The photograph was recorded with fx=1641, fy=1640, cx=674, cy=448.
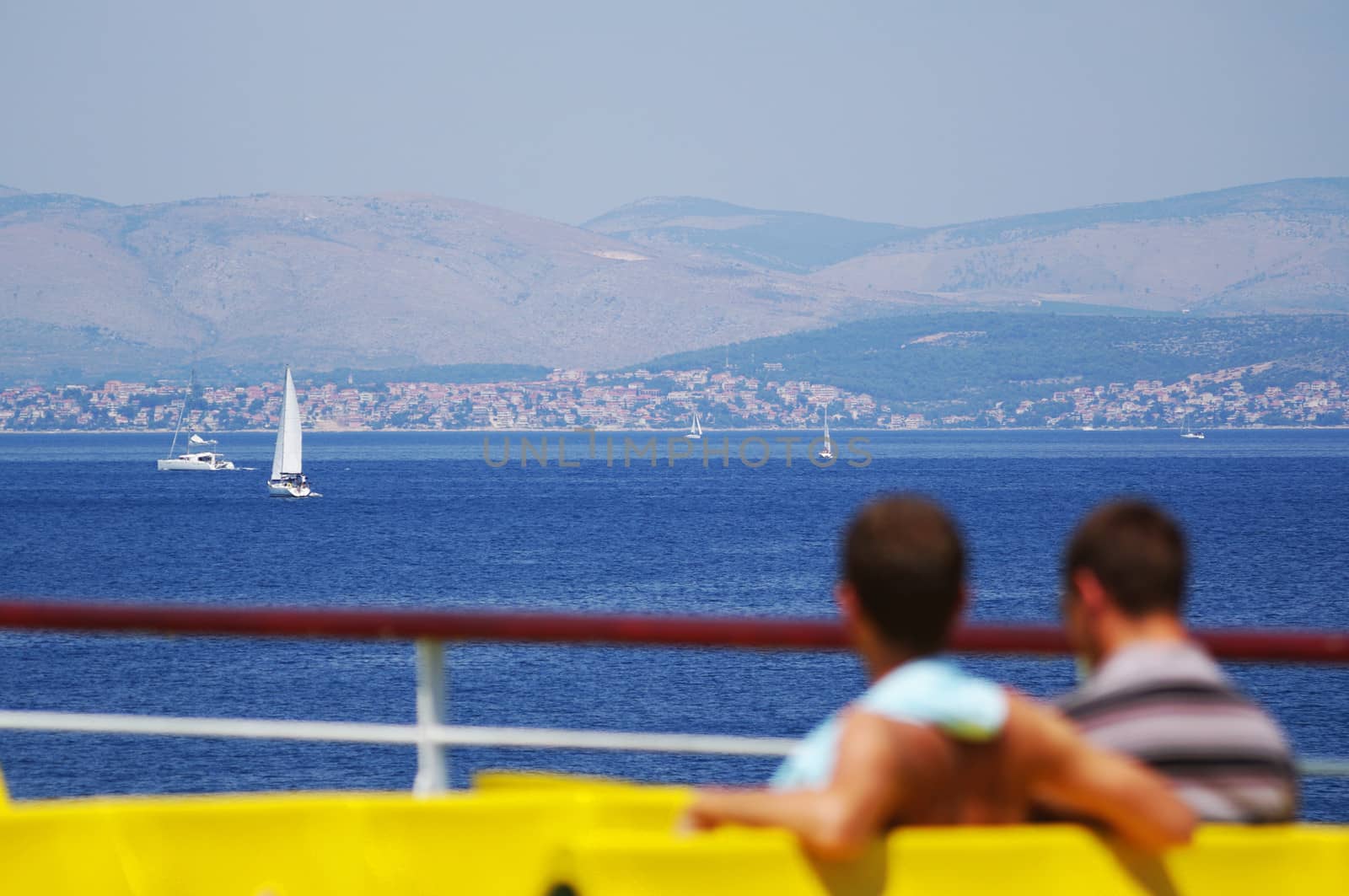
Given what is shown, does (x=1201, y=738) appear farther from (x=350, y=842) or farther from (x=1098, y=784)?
(x=350, y=842)

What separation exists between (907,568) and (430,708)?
1.11 metres

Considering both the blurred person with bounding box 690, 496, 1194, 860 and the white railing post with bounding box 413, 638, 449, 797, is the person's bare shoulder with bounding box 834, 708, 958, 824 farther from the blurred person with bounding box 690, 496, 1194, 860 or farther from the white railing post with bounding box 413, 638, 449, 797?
the white railing post with bounding box 413, 638, 449, 797

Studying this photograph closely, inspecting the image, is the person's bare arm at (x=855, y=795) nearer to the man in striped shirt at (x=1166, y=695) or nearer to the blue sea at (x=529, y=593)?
the man in striped shirt at (x=1166, y=695)

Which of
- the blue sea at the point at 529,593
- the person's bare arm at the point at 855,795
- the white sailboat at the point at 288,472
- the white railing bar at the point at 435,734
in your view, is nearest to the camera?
the person's bare arm at the point at 855,795

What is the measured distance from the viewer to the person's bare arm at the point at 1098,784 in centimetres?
240

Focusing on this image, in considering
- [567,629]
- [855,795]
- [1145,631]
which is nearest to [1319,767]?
[1145,631]

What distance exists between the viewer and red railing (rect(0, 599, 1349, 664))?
2984 mm

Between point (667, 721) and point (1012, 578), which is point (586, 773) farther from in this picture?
point (1012, 578)

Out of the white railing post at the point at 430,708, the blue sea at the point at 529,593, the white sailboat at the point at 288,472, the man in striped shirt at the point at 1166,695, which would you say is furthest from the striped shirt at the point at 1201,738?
the white sailboat at the point at 288,472

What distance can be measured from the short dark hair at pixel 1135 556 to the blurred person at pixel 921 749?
0.78 ft

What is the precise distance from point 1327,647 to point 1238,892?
0.66 metres

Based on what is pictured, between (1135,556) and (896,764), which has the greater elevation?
(1135,556)

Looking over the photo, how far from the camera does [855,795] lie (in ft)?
7.57

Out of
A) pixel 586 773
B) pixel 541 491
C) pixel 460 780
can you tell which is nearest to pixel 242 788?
pixel 460 780
